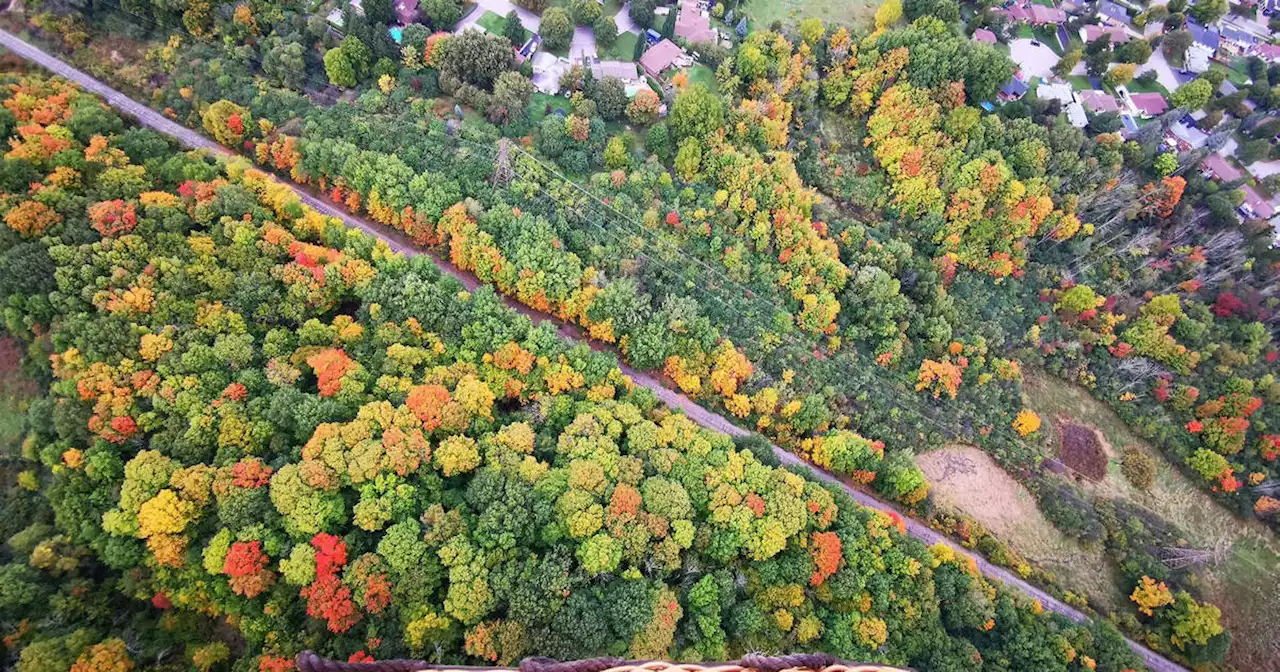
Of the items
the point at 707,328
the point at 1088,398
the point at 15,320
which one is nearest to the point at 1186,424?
the point at 1088,398

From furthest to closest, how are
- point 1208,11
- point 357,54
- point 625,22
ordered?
point 1208,11
point 625,22
point 357,54

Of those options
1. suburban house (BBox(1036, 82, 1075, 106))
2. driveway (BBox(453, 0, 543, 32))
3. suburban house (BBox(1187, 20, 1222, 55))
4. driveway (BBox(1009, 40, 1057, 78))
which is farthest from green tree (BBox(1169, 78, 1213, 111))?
driveway (BBox(453, 0, 543, 32))

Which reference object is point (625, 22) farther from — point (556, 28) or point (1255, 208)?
point (1255, 208)

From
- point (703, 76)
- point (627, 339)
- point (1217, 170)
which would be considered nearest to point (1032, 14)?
point (1217, 170)

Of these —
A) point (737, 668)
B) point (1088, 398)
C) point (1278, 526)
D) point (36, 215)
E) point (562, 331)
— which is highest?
point (737, 668)

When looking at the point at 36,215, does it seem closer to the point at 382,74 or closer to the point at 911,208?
the point at 382,74

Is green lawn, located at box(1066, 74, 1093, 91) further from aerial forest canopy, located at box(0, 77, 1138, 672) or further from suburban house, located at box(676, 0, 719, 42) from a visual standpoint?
aerial forest canopy, located at box(0, 77, 1138, 672)
